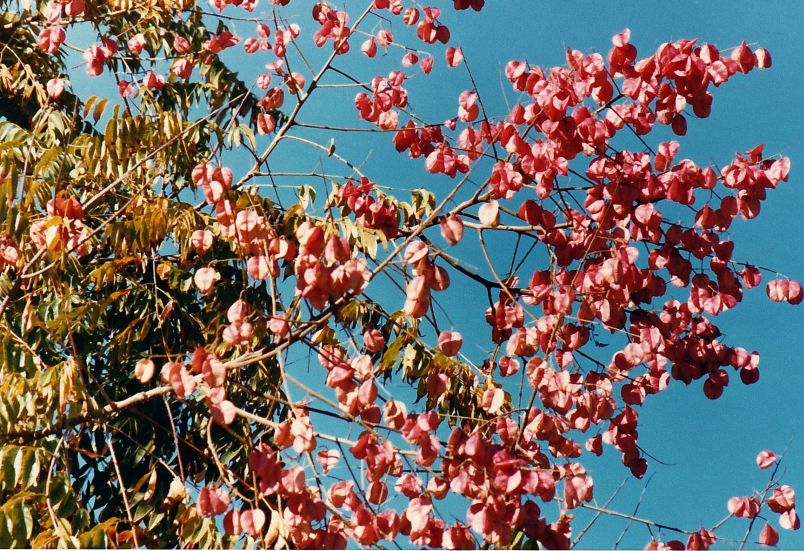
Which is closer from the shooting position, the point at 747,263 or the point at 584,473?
the point at 584,473

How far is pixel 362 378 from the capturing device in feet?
8.87

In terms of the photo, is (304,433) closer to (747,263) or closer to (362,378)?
(362,378)

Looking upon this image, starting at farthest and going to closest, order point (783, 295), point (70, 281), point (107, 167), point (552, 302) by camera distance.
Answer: point (70, 281) → point (107, 167) → point (783, 295) → point (552, 302)

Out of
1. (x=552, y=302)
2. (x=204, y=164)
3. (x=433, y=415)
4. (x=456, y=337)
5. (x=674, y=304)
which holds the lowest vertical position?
(x=433, y=415)

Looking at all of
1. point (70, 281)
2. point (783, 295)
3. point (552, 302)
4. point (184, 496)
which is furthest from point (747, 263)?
point (70, 281)

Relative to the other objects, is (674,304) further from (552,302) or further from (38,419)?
(38,419)

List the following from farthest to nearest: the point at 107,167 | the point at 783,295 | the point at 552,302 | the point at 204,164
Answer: the point at 107,167 → the point at 783,295 → the point at 552,302 → the point at 204,164

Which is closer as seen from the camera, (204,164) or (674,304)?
(204,164)

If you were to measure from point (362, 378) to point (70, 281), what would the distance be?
2129 mm

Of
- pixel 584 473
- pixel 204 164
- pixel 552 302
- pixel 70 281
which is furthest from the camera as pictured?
pixel 70 281

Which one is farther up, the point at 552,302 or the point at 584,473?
the point at 552,302

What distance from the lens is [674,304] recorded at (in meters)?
3.62

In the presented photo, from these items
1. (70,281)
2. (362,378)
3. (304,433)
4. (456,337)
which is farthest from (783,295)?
(70,281)

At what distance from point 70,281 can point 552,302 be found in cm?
233
